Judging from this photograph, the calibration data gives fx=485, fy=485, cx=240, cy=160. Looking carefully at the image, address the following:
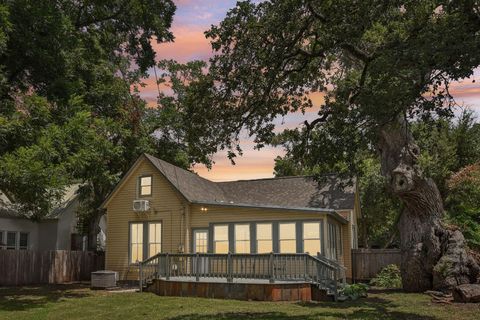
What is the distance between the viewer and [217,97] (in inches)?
574

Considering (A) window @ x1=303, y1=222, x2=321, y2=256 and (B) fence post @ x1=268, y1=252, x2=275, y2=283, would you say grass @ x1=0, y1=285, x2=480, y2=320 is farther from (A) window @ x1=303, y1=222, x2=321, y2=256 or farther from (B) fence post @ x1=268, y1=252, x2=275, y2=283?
(A) window @ x1=303, y1=222, x2=321, y2=256

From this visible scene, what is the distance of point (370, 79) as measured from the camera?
52.5 feet

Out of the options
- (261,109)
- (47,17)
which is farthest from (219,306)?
(47,17)

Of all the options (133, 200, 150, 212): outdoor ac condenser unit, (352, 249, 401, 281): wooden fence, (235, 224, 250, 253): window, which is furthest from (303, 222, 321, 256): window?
(133, 200, 150, 212): outdoor ac condenser unit

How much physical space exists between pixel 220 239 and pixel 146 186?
5.09 metres

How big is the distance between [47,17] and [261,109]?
33.1ft

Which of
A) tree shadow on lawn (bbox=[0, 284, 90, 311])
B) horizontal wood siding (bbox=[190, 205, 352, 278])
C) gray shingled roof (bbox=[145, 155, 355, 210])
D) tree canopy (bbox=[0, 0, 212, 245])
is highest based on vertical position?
tree canopy (bbox=[0, 0, 212, 245])

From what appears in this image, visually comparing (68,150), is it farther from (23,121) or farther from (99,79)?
(99,79)

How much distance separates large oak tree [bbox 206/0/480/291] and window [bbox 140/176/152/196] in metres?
10.3

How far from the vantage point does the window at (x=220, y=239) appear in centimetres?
2398

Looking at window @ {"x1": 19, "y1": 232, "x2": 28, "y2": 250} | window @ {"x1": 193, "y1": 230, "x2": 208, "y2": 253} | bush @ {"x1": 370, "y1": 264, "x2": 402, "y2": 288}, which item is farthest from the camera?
window @ {"x1": 19, "y1": 232, "x2": 28, "y2": 250}

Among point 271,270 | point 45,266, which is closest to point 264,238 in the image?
point 271,270

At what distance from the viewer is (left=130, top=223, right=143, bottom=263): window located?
83.3 ft

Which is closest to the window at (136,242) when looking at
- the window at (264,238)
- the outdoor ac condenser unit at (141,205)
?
the outdoor ac condenser unit at (141,205)
